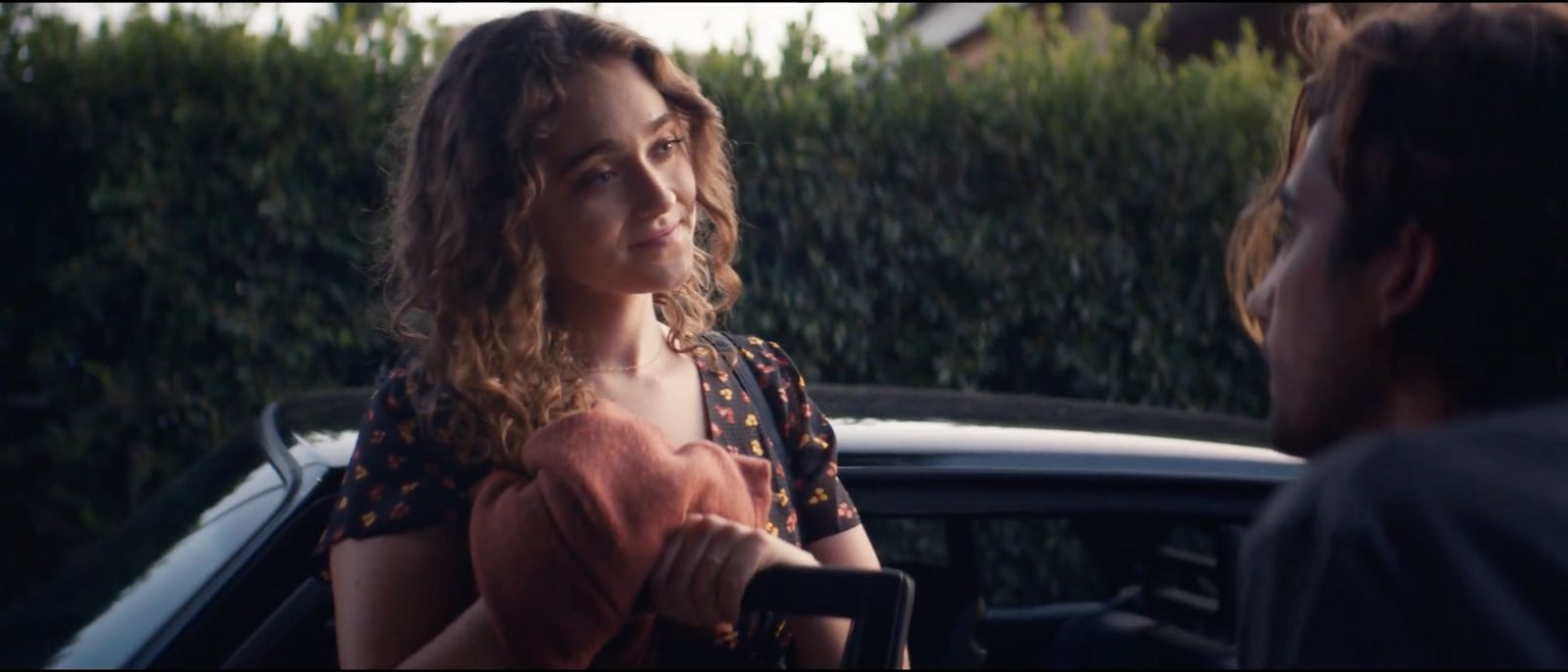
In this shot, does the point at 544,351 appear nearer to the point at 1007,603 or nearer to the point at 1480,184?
the point at 1480,184

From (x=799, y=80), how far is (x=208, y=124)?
1849 millimetres

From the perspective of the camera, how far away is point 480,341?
1476 mm

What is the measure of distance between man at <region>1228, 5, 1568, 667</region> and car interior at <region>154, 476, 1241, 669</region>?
0.92 metres

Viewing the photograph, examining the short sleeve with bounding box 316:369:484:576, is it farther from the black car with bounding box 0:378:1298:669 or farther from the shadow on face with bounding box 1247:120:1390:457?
the shadow on face with bounding box 1247:120:1390:457

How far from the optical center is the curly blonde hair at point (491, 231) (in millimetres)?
1412

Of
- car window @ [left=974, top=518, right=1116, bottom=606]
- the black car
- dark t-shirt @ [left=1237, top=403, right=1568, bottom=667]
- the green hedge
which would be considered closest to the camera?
dark t-shirt @ [left=1237, top=403, right=1568, bottom=667]

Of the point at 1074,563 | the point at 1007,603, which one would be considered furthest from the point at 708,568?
the point at 1074,563

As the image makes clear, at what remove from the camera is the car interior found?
1.73 meters

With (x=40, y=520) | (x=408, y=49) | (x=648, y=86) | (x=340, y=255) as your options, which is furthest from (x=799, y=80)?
(x=648, y=86)

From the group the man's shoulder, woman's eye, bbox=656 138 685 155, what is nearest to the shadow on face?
the man's shoulder

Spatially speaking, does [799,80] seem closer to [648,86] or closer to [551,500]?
[648,86]

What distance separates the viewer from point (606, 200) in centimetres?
152

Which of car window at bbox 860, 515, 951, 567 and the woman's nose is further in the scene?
car window at bbox 860, 515, 951, 567

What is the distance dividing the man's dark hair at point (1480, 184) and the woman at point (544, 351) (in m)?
0.58
